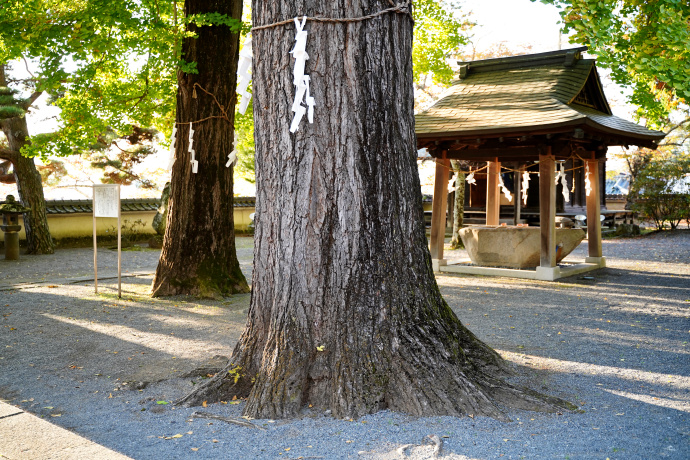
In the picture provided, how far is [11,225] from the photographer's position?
12.4 metres

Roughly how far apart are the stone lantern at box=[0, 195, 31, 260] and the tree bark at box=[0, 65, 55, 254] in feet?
1.02

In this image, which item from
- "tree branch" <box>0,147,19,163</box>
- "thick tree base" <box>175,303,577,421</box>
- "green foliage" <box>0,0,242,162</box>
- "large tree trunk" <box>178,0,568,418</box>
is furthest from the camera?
"tree branch" <box>0,147,19,163</box>

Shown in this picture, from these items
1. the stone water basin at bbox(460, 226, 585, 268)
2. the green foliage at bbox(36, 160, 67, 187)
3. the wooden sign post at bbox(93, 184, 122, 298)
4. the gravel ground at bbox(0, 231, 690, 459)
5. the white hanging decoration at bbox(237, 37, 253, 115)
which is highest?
the green foliage at bbox(36, 160, 67, 187)

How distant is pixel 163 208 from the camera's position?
15219 millimetres

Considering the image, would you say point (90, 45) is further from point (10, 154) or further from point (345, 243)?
point (10, 154)

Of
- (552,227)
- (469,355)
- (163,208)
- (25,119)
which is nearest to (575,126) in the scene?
(552,227)

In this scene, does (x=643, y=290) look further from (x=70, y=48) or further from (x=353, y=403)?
(x=70, y=48)

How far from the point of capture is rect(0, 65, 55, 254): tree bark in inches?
520

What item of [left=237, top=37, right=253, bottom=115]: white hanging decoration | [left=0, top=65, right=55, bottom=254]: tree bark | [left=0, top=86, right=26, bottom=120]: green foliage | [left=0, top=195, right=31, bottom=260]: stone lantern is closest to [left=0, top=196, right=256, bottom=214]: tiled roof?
[left=0, top=65, right=55, bottom=254]: tree bark

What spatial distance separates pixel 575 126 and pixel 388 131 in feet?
20.7

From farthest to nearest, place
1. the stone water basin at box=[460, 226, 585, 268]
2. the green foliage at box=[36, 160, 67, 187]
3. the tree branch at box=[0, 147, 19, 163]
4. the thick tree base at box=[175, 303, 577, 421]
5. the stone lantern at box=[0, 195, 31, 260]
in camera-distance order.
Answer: the green foliage at box=[36, 160, 67, 187]
the tree branch at box=[0, 147, 19, 163]
the stone lantern at box=[0, 195, 31, 260]
the stone water basin at box=[460, 226, 585, 268]
the thick tree base at box=[175, 303, 577, 421]

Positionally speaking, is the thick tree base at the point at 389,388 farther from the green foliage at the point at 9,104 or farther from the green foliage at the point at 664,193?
the green foliage at the point at 664,193

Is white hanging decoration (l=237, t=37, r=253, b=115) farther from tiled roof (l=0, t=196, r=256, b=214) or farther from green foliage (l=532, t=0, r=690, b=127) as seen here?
tiled roof (l=0, t=196, r=256, b=214)

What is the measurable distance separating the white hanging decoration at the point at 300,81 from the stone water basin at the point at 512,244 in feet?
25.7
